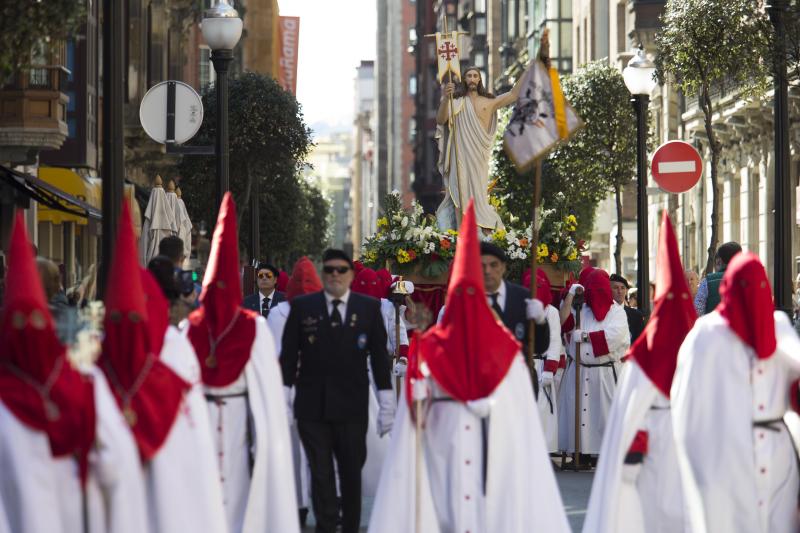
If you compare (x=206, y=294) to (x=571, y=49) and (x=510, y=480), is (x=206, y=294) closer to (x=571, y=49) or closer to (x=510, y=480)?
(x=510, y=480)

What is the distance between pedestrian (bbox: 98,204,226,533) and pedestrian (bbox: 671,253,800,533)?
2685 mm

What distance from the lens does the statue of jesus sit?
60.2 feet

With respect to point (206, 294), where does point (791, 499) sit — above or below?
below

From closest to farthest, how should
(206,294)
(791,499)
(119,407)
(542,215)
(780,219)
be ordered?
(119,407) → (791,499) → (206,294) → (780,219) → (542,215)

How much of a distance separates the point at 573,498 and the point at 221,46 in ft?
21.1

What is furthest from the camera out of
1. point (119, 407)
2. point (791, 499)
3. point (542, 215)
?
point (542, 215)

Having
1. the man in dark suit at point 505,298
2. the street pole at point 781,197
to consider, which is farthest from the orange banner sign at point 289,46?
the man in dark suit at point 505,298

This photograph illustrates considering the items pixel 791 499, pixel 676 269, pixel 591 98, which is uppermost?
pixel 591 98

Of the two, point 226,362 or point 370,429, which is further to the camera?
point 370,429

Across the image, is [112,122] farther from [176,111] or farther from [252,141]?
[252,141]

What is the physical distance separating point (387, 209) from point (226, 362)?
982 cm

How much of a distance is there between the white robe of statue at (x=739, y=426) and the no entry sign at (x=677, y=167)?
374 inches

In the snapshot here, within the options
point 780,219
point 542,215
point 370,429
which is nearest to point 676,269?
point 370,429

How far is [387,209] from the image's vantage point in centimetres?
1936
